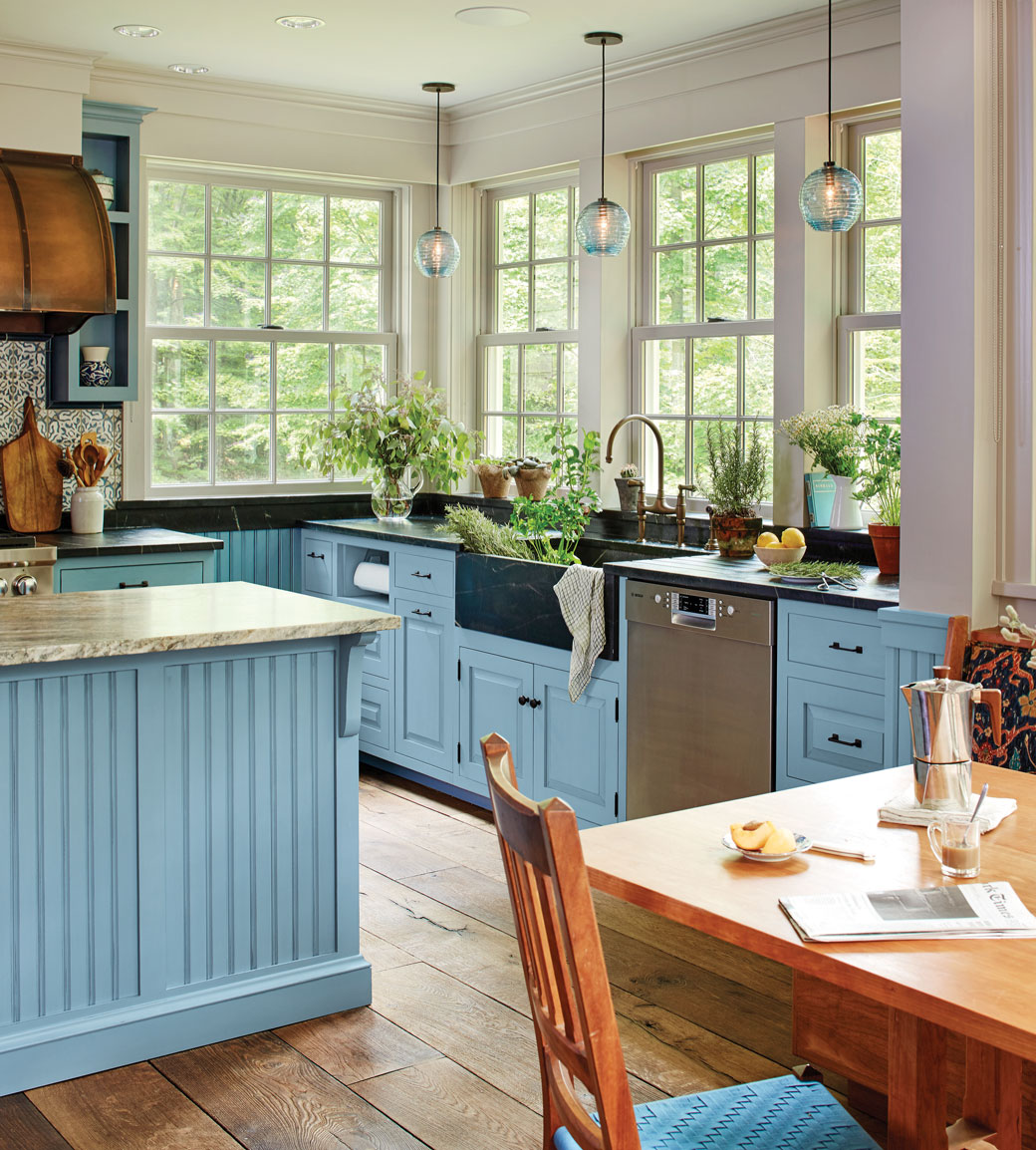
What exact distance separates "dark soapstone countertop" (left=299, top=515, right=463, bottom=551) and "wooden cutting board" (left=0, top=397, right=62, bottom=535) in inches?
44.6

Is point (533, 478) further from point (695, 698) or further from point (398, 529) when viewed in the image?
point (695, 698)

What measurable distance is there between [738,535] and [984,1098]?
8.47 feet

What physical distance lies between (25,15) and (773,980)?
13.5 feet

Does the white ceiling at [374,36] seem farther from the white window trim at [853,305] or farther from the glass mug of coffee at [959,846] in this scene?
the glass mug of coffee at [959,846]

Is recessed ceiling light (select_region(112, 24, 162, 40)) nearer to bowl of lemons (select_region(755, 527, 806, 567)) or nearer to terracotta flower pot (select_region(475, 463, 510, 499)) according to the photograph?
terracotta flower pot (select_region(475, 463, 510, 499))

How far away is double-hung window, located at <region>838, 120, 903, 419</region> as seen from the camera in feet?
14.8

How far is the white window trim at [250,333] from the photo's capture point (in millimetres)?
5715

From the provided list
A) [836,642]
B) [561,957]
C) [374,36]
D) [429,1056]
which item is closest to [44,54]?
[374,36]

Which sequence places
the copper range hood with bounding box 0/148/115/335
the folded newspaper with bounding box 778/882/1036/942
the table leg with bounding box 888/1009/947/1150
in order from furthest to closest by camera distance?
the copper range hood with bounding box 0/148/115/335
the table leg with bounding box 888/1009/947/1150
the folded newspaper with bounding box 778/882/1036/942

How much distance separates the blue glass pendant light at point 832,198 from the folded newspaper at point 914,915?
9.03ft

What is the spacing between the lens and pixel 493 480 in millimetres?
5914

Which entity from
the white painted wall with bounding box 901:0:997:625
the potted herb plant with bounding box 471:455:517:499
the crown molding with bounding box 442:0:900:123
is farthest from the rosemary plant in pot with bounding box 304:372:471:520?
the white painted wall with bounding box 901:0:997:625

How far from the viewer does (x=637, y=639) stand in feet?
13.6

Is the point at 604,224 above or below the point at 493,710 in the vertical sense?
above
